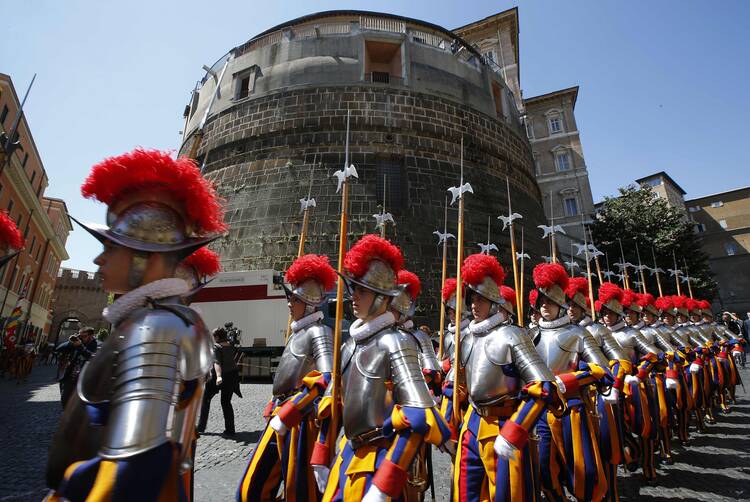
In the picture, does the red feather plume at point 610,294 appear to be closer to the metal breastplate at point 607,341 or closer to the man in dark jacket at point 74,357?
the metal breastplate at point 607,341

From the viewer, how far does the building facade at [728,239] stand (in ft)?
124

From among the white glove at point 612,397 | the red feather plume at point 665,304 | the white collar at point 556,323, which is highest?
the red feather plume at point 665,304

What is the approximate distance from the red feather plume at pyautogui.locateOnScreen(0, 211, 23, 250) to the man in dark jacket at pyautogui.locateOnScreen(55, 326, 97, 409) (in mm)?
2521

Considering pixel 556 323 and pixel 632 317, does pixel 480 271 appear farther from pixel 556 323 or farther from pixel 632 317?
pixel 632 317

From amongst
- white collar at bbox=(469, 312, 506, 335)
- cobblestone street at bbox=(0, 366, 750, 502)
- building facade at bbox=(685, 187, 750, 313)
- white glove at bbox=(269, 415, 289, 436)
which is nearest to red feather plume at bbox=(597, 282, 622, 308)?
cobblestone street at bbox=(0, 366, 750, 502)

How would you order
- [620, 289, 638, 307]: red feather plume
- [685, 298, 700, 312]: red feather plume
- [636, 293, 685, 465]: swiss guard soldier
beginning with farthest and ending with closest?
[685, 298, 700, 312]: red feather plume
[620, 289, 638, 307]: red feather plume
[636, 293, 685, 465]: swiss guard soldier

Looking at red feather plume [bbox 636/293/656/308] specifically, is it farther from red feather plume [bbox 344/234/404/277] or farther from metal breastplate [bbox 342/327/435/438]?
metal breastplate [bbox 342/327/435/438]

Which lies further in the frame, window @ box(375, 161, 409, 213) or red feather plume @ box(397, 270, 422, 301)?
window @ box(375, 161, 409, 213)

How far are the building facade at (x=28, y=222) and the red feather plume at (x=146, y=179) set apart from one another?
19819 millimetres

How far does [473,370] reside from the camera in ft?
10.3

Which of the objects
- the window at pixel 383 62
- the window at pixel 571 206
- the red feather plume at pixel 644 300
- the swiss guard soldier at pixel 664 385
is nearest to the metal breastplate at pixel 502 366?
the swiss guard soldier at pixel 664 385

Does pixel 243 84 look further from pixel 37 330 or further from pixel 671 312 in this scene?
pixel 37 330

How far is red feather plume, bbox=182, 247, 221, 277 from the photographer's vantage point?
3369 mm

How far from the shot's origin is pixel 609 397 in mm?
4391
